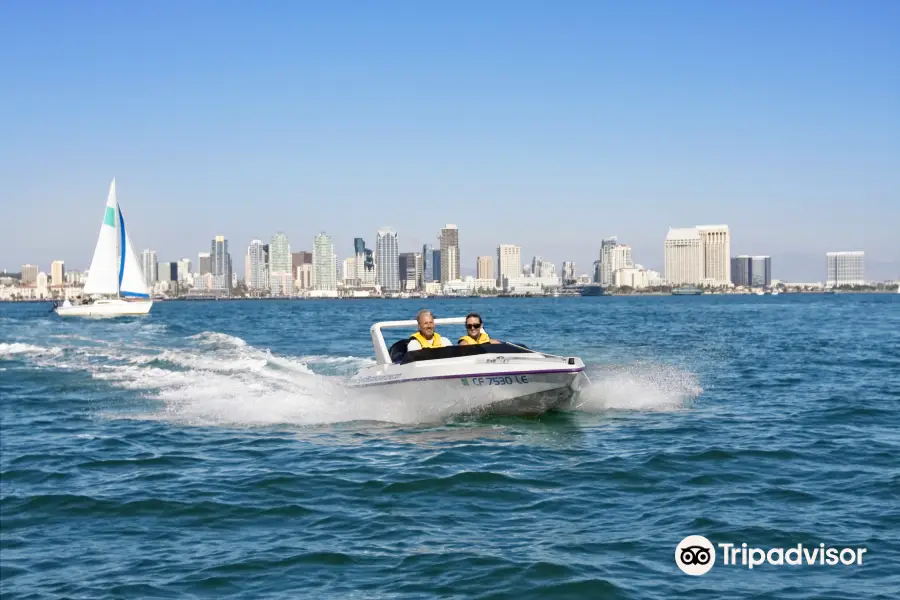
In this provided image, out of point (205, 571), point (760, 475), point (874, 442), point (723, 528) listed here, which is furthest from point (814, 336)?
point (205, 571)

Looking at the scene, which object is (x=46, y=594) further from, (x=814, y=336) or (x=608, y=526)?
(x=814, y=336)

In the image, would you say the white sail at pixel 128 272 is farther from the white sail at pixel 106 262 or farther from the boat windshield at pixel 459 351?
the boat windshield at pixel 459 351

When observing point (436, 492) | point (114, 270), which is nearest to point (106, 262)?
point (114, 270)

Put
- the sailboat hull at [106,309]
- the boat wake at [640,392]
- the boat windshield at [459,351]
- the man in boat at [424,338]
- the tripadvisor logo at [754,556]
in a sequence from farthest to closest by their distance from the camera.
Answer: the sailboat hull at [106,309] < the boat wake at [640,392] < the man in boat at [424,338] < the boat windshield at [459,351] < the tripadvisor logo at [754,556]

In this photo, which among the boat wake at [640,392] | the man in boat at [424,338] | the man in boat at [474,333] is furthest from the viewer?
the boat wake at [640,392]

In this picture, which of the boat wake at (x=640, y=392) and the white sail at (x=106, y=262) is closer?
the boat wake at (x=640, y=392)


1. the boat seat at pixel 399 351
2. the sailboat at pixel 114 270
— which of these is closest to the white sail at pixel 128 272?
the sailboat at pixel 114 270

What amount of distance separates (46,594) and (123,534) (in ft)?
5.50

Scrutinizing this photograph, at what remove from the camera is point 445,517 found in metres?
9.84

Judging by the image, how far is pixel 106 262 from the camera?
85.5 metres

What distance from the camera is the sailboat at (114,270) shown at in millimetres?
84812

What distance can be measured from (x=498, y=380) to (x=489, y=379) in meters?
0.15

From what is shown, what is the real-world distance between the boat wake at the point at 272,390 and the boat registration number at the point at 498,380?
0.51m

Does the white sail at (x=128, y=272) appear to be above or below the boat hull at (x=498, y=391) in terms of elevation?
above
